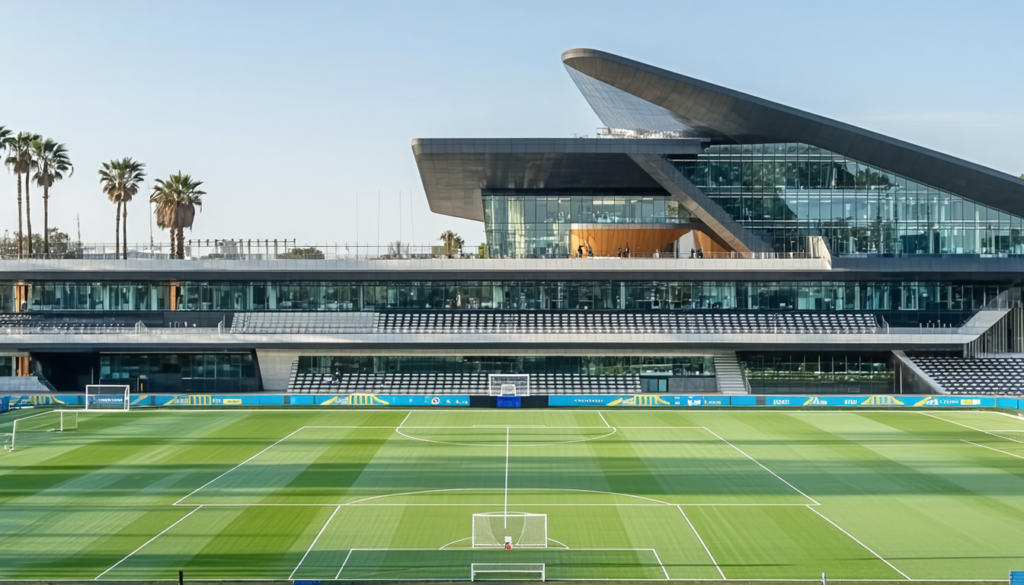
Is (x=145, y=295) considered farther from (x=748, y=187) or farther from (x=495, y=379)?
(x=748, y=187)

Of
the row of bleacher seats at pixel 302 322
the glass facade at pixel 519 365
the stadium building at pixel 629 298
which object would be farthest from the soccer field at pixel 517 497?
the row of bleacher seats at pixel 302 322

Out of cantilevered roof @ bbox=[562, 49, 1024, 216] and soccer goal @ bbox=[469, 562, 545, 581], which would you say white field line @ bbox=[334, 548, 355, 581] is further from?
cantilevered roof @ bbox=[562, 49, 1024, 216]

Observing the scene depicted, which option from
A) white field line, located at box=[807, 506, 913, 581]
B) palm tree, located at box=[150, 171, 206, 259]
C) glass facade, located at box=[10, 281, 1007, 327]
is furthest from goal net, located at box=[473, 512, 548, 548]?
palm tree, located at box=[150, 171, 206, 259]

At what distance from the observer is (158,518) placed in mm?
38094

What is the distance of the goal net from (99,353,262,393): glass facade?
4697 cm

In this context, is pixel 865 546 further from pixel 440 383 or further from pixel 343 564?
pixel 440 383

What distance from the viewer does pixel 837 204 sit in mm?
77438

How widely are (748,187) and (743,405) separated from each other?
17.1m

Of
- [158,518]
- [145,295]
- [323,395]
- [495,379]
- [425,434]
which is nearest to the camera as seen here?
[158,518]

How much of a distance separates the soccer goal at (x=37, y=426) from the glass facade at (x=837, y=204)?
44.9 meters

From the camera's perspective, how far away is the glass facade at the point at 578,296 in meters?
78.3

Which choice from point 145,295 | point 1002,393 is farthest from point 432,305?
point 1002,393

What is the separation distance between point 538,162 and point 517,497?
38.0m

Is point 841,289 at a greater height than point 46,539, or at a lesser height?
greater
